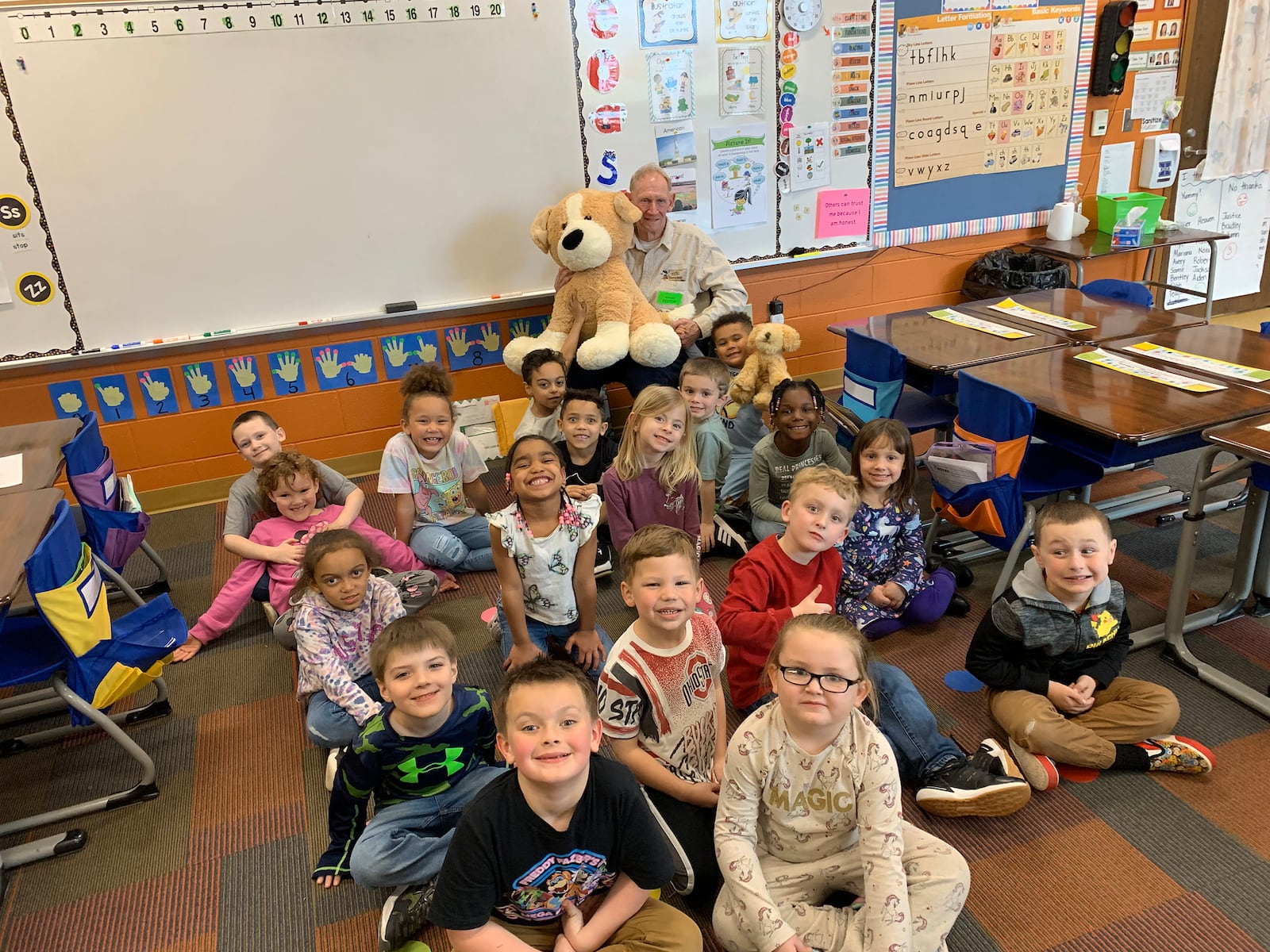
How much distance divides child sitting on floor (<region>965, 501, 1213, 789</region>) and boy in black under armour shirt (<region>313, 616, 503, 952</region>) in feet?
4.03

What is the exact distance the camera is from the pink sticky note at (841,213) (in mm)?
4434

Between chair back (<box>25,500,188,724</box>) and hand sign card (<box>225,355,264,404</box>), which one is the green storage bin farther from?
chair back (<box>25,500,188,724</box>)

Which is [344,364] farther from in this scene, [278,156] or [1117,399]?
[1117,399]

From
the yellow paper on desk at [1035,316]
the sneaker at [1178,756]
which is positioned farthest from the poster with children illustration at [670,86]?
the sneaker at [1178,756]

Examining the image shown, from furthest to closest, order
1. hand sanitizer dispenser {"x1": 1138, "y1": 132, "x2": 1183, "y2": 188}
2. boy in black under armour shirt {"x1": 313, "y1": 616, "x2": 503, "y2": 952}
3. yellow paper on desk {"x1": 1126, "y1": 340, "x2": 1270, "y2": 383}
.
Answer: hand sanitizer dispenser {"x1": 1138, "y1": 132, "x2": 1183, "y2": 188}, yellow paper on desk {"x1": 1126, "y1": 340, "x2": 1270, "y2": 383}, boy in black under armour shirt {"x1": 313, "y1": 616, "x2": 503, "y2": 952}

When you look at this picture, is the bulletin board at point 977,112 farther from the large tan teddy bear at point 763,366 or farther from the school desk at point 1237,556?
the school desk at point 1237,556

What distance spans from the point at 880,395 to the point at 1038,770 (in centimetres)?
146

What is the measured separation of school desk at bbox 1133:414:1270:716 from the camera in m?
2.13

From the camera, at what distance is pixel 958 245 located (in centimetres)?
480

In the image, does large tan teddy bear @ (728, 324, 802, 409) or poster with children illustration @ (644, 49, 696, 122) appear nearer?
large tan teddy bear @ (728, 324, 802, 409)

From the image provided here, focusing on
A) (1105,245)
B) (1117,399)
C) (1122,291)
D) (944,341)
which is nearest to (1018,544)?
(1117,399)

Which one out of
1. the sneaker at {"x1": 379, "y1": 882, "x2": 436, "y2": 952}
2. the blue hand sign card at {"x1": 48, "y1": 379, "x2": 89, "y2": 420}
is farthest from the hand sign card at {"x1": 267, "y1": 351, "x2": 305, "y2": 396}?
the sneaker at {"x1": 379, "y1": 882, "x2": 436, "y2": 952}

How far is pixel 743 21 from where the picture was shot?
400 centimetres

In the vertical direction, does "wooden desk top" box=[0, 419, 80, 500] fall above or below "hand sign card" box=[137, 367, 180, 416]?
above
